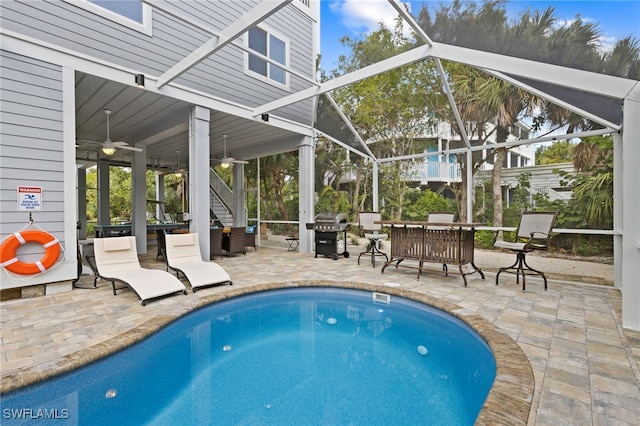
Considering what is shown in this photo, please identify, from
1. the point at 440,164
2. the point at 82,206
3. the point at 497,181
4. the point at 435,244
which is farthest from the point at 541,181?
the point at 82,206

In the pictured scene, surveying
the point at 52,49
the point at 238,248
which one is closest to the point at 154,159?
the point at 238,248

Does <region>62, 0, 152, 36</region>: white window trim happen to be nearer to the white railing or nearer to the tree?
the tree

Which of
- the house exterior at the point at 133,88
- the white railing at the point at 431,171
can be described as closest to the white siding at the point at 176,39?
the house exterior at the point at 133,88

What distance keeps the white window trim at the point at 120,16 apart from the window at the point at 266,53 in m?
2.22

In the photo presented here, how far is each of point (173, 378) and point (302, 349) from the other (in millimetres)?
1239

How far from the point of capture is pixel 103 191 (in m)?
10.4

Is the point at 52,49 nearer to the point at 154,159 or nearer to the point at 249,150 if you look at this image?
the point at 249,150

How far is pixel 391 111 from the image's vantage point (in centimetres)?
997

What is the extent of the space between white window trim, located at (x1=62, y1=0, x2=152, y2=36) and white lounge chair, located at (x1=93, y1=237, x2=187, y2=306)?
3.65 meters

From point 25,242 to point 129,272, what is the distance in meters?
1.34

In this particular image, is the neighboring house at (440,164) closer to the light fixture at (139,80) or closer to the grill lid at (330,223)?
the grill lid at (330,223)

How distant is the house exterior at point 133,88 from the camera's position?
4.16m

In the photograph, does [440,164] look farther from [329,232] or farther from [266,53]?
[266,53]

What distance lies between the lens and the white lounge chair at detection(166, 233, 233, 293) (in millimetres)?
4754
